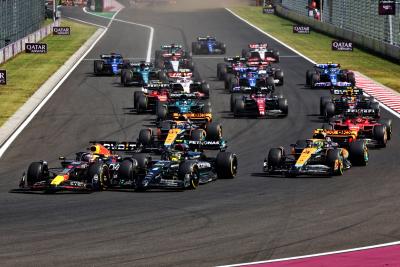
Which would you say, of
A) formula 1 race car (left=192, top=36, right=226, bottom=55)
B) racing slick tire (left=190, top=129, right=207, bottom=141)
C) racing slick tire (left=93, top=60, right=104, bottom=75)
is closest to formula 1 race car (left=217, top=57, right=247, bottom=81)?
racing slick tire (left=93, top=60, right=104, bottom=75)

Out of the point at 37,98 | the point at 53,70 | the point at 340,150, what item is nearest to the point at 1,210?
the point at 340,150

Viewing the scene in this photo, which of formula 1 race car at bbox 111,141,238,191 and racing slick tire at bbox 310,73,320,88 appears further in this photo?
racing slick tire at bbox 310,73,320,88

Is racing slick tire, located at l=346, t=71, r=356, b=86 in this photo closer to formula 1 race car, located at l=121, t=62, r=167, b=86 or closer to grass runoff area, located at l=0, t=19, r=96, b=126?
formula 1 race car, located at l=121, t=62, r=167, b=86

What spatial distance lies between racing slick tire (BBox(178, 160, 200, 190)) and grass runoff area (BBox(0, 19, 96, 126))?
15836 millimetres

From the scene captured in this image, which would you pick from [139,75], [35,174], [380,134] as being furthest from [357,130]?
[139,75]

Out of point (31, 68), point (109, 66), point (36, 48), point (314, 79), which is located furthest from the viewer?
point (31, 68)

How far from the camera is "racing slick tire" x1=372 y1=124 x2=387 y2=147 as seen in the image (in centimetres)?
3569

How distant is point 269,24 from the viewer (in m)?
108

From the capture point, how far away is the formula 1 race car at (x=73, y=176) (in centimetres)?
2788

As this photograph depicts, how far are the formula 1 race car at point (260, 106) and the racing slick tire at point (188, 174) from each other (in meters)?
15.8

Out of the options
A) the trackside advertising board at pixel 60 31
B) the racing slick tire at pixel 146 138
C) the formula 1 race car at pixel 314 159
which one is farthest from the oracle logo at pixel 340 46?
the formula 1 race car at pixel 314 159

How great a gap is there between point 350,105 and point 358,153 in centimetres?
993

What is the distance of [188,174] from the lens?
28094 mm

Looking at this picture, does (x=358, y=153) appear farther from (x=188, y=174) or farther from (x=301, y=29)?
(x=301, y=29)
